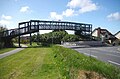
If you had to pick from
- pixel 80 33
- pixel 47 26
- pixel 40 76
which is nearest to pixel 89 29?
pixel 80 33

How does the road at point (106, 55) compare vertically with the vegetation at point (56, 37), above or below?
below

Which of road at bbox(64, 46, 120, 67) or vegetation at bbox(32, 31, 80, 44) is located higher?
vegetation at bbox(32, 31, 80, 44)

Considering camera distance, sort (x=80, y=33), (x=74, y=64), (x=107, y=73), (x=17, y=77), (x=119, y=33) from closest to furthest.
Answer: (x=107, y=73) → (x=74, y=64) → (x=17, y=77) → (x=80, y=33) → (x=119, y=33)

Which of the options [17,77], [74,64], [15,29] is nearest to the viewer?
[74,64]

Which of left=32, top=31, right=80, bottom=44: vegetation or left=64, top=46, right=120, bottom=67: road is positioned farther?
left=32, top=31, right=80, bottom=44: vegetation

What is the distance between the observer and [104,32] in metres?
108

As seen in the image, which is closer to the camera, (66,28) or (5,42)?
(5,42)

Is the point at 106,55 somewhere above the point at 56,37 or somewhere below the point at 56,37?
below

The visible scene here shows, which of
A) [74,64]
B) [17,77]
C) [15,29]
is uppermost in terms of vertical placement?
[15,29]

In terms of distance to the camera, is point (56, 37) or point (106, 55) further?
point (56, 37)

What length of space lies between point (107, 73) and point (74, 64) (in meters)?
1.73

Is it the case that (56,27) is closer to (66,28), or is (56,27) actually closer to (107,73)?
(66,28)

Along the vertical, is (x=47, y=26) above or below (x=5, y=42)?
above

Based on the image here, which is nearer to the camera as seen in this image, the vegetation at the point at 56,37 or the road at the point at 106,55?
the road at the point at 106,55
